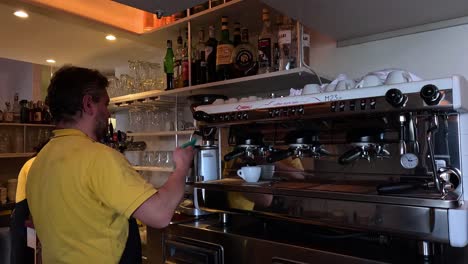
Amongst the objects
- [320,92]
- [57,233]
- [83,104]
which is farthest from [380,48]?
[57,233]

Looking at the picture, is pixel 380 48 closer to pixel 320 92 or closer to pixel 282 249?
pixel 320 92

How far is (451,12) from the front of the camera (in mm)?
1185

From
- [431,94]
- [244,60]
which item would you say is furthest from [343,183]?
[244,60]

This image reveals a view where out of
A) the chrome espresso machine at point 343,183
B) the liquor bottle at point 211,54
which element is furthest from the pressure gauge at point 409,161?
the liquor bottle at point 211,54

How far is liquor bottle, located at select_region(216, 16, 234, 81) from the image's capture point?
156 centimetres

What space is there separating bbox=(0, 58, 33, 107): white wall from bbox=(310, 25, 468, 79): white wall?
334cm

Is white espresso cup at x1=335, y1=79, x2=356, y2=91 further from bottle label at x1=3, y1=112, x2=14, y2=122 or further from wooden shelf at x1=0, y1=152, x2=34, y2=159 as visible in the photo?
bottle label at x1=3, y1=112, x2=14, y2=122

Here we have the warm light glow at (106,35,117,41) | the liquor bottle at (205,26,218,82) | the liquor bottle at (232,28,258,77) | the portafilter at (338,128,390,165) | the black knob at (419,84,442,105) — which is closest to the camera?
the black knob at (419,84,442,105)

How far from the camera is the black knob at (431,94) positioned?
850 mm

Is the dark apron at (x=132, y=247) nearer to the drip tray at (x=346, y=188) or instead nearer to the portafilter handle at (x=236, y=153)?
the portafilter handle at (x=236, y=153)

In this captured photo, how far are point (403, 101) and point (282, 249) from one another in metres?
0.53

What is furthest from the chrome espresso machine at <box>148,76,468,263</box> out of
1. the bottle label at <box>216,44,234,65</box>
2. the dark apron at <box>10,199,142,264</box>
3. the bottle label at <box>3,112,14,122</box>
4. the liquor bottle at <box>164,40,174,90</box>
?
the bottle label at <box>3,112,14,122</box>

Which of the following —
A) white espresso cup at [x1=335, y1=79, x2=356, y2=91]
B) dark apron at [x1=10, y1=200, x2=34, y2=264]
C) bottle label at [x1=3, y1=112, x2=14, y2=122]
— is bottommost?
dark apron at [x1=10, y1=200, x2=34, y2=264]

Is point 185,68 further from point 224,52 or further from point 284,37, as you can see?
point 284,37
